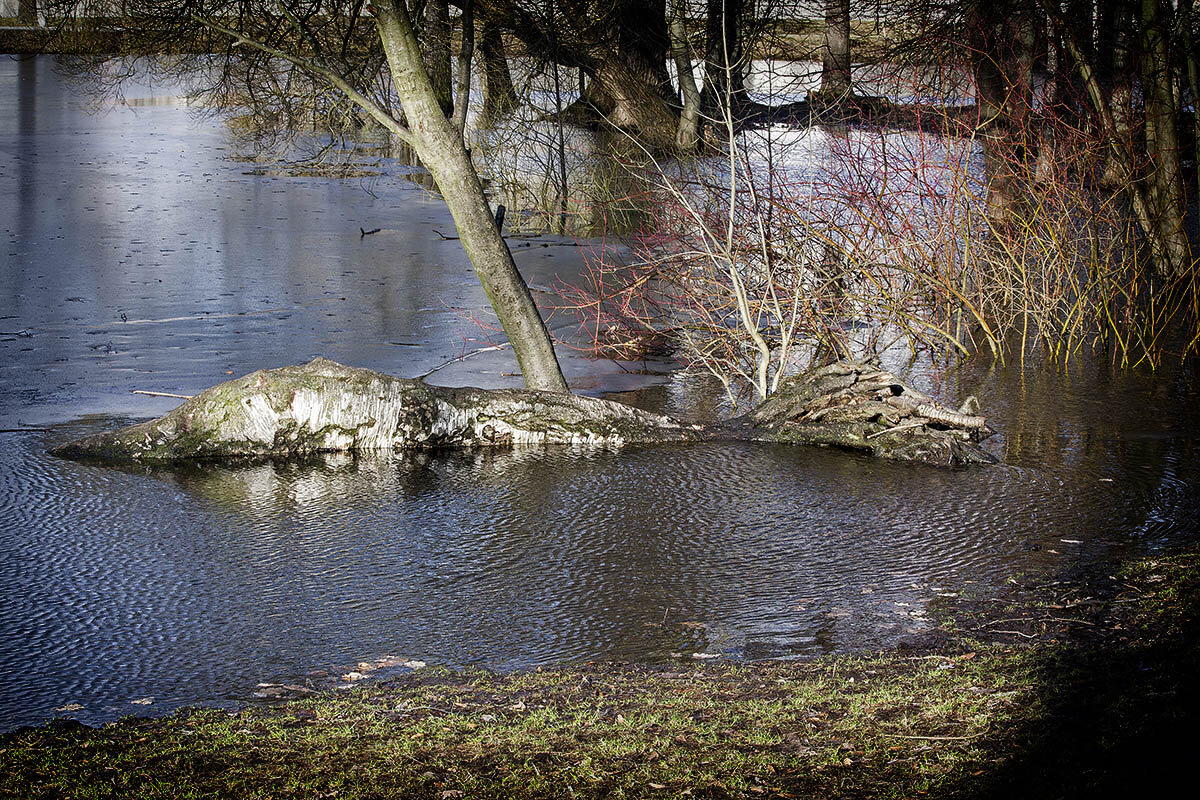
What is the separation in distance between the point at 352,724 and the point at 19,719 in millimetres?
1138

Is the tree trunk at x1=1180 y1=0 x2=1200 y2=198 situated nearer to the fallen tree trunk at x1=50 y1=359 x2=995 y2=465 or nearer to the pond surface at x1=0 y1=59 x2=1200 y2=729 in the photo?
the pond surface at x1=0 y1=59 x2=1200 y2=729

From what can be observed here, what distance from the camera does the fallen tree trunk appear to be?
23.7 ft

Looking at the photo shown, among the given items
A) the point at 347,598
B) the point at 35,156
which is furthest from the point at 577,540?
the point at 35,156

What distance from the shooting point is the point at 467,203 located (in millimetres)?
8242

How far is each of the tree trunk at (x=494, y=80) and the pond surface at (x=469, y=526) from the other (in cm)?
877

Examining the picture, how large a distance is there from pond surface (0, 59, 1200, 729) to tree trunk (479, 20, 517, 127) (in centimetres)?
877

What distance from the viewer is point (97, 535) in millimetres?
5820

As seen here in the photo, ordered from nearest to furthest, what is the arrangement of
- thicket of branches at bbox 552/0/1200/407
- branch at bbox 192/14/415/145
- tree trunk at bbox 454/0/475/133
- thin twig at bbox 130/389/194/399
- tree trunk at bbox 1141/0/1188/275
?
branch at bbox 192/14/415/145, thin twig at bbox 130/389/194/399, tree trunk at bbox 454/0/475/133, thicket of branches at bbox 552/0/1200/407, tree trunk at bbox 1141/0/1188/275

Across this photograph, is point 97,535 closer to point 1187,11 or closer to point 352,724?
point 352,724

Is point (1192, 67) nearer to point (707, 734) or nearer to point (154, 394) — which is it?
point (154, 394)

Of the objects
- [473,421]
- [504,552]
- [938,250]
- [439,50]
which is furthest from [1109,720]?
[439,50]

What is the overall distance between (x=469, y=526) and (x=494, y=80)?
1530 cm

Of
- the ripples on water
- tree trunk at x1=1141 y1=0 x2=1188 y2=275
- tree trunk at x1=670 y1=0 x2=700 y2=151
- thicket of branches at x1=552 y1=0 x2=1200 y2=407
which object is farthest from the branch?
tree trunk at x1=670 y1=0 x2=700 y2=151

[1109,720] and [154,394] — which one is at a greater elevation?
[154,394]
